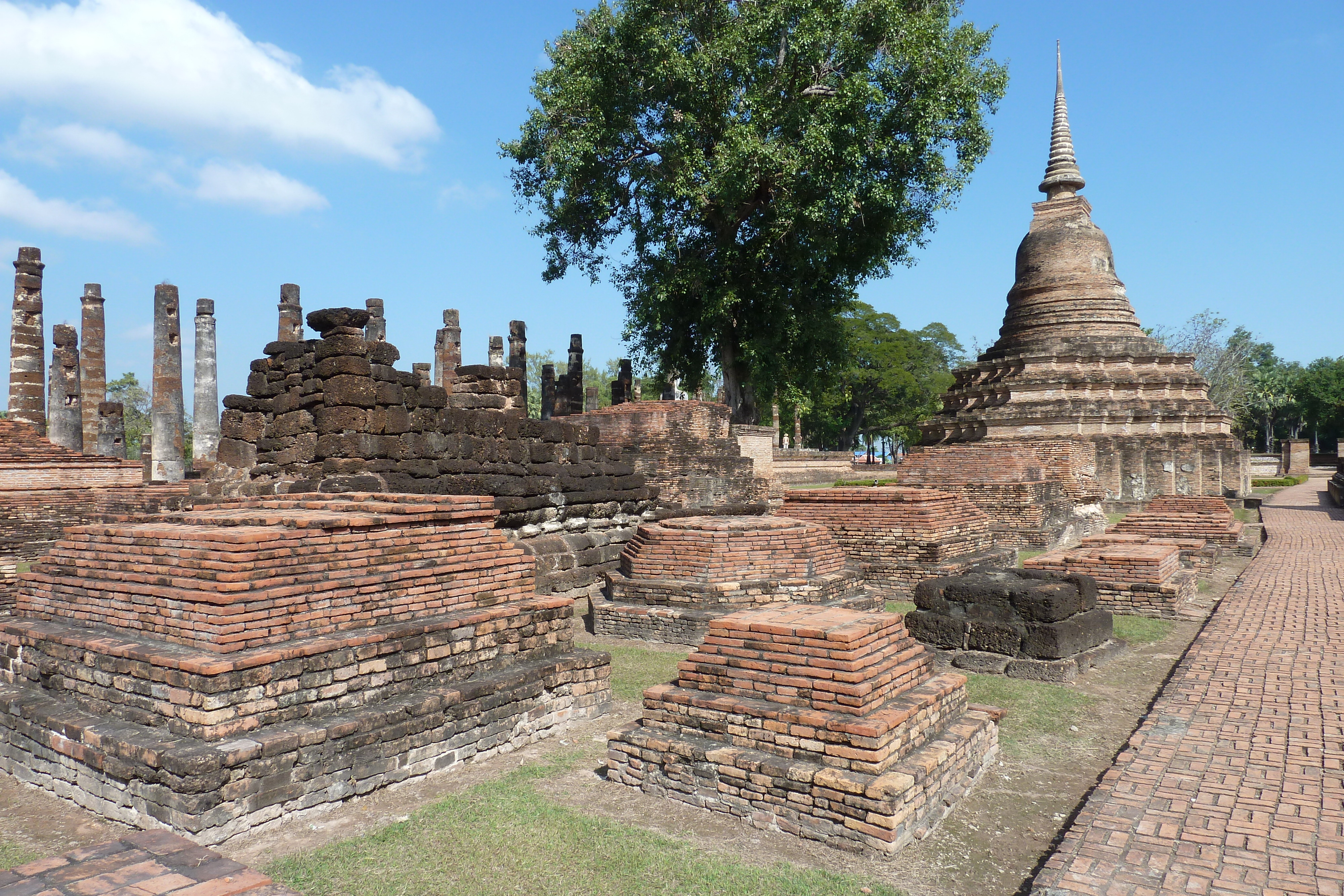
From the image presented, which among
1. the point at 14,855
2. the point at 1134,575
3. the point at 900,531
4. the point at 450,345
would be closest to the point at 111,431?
the point at 450,345

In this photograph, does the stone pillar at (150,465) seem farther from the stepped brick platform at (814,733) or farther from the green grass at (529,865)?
the stepped brick platform at (814,733)

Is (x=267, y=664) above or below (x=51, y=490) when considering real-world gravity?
below

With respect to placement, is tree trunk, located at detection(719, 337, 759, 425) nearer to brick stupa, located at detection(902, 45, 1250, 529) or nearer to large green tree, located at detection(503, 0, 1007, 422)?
large green tree, located at detection(503, 0, 1007, 422)

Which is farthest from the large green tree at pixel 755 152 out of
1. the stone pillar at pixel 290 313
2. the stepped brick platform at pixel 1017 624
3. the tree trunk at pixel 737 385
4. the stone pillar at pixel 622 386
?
the stepped brick platform at pixel 1017 624

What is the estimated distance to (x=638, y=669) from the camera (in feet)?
21.2

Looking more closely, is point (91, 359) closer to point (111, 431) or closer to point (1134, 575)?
point (111, 431)

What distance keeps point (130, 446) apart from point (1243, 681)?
2007 inches

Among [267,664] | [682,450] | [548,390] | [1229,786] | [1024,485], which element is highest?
[548,390]

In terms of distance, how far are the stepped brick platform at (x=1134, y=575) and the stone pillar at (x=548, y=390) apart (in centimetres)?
2095

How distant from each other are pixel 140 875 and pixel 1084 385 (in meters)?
21.4

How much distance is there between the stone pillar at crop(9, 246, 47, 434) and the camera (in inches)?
749

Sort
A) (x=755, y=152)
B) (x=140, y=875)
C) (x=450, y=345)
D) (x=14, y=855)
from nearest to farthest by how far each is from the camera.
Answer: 1. (x=140, y=875)
2. (x=14, y=855)
3. (x=755, y=152)
4. (x=450, y=345)

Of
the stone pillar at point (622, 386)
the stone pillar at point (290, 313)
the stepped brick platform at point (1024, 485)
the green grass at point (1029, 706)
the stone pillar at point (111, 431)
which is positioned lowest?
the green grass at point (1029, 706)

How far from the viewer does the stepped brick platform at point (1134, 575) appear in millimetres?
8422
